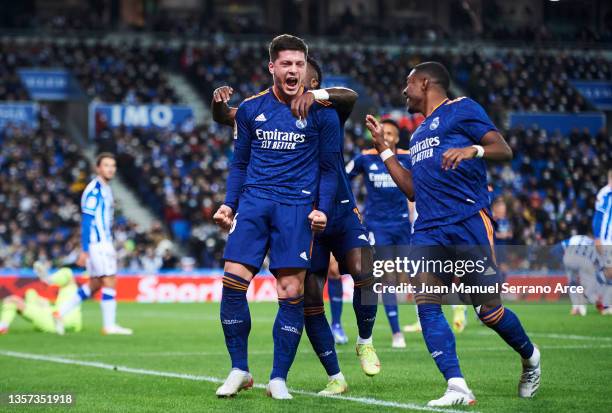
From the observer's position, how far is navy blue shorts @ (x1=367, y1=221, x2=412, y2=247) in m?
12.8

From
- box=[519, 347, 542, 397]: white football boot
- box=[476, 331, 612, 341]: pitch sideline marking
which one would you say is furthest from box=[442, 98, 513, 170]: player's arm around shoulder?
box=[476, 331, 612, 341]: pitch sideline marking

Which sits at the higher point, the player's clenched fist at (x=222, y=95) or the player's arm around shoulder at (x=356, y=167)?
the player's clenched fist at (x=222, y=95)

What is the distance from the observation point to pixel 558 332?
14.2m

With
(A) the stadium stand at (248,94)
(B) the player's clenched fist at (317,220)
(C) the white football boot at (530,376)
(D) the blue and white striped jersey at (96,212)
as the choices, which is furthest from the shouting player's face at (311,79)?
(A) the stadium stand at (248,94)

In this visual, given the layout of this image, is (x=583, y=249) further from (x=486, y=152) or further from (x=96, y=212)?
(x=486, y=152)

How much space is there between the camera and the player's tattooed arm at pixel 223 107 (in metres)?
7.82

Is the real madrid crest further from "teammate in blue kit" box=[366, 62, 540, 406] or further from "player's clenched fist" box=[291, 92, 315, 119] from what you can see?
"player's clenched fist" box=[291, 92, 315, 119]

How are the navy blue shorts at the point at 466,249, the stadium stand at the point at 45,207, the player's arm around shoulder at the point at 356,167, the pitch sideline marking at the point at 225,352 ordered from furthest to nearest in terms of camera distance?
1. the stadium stand at the point at 45,207
2. the player's arm around shoulder at the point at 356,167
3. the pitch sideline marking at the point at 225,352
4. the navy blue shorts at the point at 466,249

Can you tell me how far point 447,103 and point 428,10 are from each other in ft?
128

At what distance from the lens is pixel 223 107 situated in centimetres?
790

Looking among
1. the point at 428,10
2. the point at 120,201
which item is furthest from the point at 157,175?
the point at 428,10

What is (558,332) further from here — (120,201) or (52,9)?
(52,9)

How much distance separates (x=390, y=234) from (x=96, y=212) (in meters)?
4.33

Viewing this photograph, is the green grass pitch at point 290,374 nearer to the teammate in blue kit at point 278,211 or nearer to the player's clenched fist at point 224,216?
the teammate in blue kit at point 278,211
